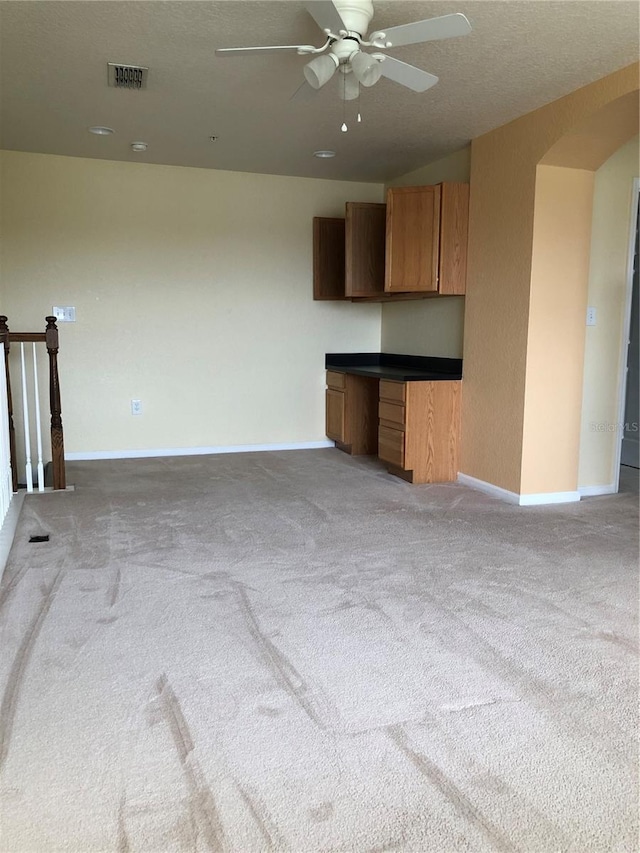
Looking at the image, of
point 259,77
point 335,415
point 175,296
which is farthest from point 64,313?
point 259,77

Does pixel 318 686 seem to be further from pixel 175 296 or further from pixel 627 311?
pixel 175 296

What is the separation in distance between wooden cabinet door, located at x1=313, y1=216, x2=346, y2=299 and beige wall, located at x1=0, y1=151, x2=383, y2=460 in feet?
0.38

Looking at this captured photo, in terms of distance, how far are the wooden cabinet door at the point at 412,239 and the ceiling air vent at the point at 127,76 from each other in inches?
74.3

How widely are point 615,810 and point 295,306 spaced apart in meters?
4.82

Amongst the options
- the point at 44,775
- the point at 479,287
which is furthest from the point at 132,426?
the point at 44,775

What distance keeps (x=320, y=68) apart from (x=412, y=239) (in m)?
2.19

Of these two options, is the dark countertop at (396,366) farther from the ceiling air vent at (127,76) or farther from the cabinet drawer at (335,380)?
the ceiling air vent at (127,76)

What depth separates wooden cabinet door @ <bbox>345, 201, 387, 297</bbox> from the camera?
17.1ft

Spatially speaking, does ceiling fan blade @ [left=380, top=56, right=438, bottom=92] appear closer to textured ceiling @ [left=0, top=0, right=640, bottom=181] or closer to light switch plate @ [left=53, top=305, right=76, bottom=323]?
textured ceiling @ [left=0, top=0, right=640, bottom=181]

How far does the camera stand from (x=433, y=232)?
4.47m

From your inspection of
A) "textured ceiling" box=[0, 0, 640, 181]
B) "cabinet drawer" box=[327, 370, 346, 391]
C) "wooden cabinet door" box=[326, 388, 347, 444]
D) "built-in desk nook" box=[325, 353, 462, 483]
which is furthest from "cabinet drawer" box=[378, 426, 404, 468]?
"textured ceiling" box=[0, 0, 640, 181]

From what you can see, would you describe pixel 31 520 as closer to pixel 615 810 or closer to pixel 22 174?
pixel 22 174

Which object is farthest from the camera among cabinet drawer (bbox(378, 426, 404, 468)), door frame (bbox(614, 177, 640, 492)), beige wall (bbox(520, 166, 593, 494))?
cabinet drawer (bbox(378, 426, 404, 468))

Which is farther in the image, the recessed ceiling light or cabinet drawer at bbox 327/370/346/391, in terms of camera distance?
cabinet drawer at bbox 327/370/346/391
